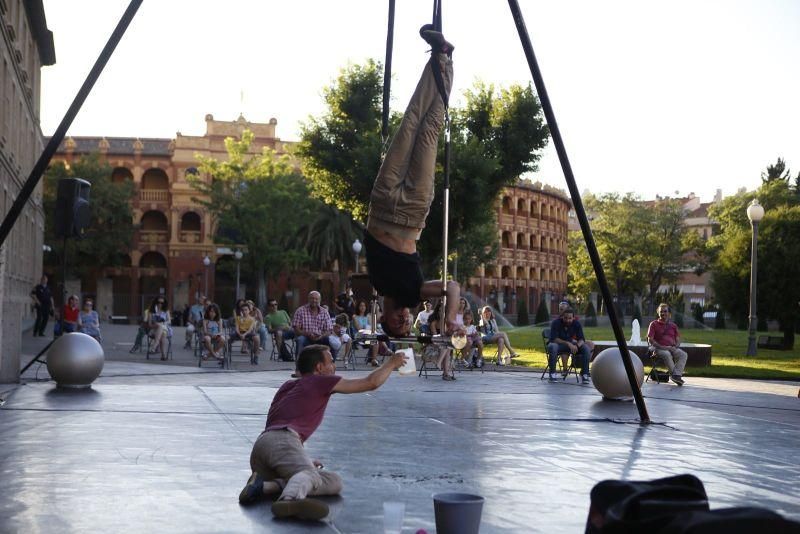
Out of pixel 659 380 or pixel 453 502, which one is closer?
pixel 453 502

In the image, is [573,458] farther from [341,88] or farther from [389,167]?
[341,88]

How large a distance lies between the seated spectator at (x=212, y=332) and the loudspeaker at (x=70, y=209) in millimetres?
7622

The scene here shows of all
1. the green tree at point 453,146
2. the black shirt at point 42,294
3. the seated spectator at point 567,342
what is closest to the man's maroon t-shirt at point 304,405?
the seated spectator at point 567,342

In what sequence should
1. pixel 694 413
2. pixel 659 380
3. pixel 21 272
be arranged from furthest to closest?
pixel 21 272 → pixel 659 380 → pixel 694 413

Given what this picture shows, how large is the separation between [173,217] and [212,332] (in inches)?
2130

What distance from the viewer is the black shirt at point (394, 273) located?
7812 mm

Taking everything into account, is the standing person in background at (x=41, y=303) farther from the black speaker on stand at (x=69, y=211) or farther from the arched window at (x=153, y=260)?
the arched window at (x=153, y=260)

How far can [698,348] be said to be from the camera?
25812 millimetres

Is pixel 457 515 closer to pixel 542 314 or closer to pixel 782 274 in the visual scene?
pixel 782 274

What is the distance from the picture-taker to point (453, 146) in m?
39.2

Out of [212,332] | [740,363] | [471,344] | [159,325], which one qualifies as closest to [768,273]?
[740,363]

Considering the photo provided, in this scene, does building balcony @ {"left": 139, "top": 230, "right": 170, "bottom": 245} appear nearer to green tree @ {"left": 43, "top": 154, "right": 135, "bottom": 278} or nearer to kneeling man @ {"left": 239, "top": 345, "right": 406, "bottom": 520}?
green tree @ {"left": 43, "top": 154, "right": 135, "bottom": 278}

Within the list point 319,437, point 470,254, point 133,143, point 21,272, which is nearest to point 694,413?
point 319,437

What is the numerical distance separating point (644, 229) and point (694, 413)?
2865 inches
